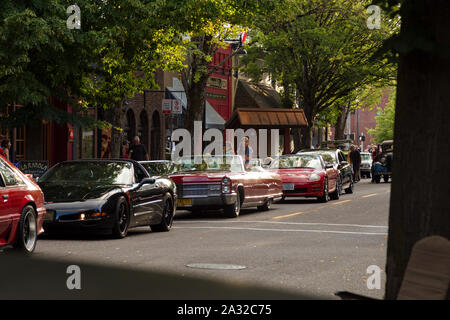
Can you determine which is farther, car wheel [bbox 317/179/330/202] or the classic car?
the classic car

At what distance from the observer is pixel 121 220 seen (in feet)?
47.3

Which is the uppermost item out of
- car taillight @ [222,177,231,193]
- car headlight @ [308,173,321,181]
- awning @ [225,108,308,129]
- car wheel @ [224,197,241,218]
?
awning @ [225,108,308,129]

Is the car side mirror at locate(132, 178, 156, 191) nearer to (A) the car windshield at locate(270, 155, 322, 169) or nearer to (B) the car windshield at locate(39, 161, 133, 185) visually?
(B) the car windshield at locate(39, 161, 133, 185)

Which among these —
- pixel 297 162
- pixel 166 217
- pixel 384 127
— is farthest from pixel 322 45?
pixel 384 127

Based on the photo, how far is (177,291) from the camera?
26.9 ft

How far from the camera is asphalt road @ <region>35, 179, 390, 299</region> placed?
9.67m

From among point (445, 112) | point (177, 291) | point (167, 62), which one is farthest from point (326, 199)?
point (445, 112)

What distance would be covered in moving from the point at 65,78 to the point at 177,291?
41.8 feet

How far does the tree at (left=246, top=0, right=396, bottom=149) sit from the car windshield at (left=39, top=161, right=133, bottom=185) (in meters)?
24.8

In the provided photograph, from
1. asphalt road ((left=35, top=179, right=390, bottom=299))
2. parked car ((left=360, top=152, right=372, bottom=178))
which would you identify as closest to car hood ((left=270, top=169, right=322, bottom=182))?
asphalt road ((left=35, top=179, right=390, bottom=299))

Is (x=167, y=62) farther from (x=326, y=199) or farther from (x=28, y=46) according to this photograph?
(x=28, y=46)

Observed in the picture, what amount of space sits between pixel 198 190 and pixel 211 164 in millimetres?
1249

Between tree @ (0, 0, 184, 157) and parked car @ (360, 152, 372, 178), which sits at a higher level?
tree @ (0, 0, 184, 157)

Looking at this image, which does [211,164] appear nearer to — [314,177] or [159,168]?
[159,168]
